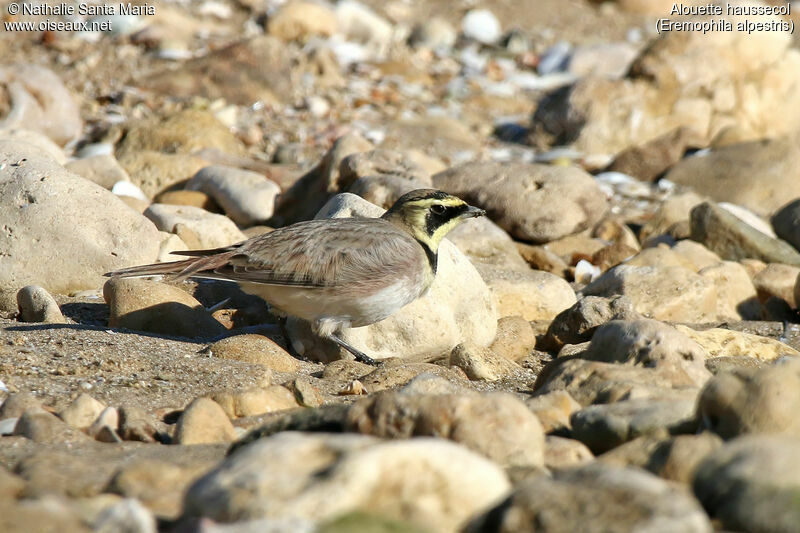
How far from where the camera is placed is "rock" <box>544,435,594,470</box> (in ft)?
14.6

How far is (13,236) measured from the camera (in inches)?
302

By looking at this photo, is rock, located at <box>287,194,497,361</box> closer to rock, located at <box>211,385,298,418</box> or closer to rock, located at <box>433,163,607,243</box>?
rock, located at <box>211,385,298,418</box>

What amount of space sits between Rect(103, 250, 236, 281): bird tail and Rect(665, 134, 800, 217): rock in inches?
309

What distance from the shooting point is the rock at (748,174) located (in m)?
12.6

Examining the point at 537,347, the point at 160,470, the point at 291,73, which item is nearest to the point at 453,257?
the point at 537,347

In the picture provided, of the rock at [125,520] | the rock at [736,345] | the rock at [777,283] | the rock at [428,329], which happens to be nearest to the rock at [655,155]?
the rock at [777,283]

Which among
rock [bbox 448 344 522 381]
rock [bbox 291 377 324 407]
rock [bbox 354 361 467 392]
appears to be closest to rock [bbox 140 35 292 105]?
rock [bbox 448 344 522 381]

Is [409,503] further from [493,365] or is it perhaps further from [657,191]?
[657,191]

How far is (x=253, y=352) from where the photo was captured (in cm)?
664

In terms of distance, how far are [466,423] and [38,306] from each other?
3986 mm

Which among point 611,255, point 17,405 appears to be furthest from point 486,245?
point 17,405

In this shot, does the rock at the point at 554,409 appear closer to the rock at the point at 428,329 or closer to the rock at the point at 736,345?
the rock at the point at 428,329

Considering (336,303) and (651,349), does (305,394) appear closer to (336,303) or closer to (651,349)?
(336,303)

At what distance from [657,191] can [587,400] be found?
8.49 metres
